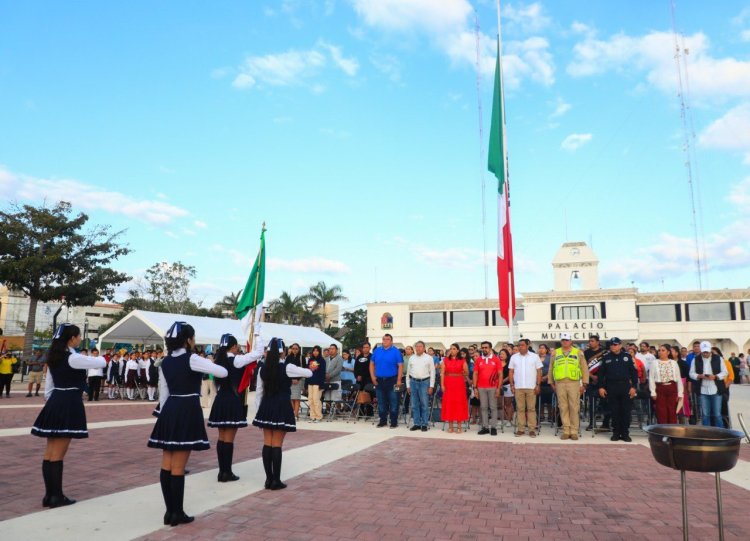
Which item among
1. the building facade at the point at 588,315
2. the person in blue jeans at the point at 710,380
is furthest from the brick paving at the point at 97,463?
the building facade at the point at 588,315

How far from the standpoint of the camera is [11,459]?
693cm

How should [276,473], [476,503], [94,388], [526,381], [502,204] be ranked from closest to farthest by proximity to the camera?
[476,503] < [276,473] < [526,381] < [502,204] < [94,388]

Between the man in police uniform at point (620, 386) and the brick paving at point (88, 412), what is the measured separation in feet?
35.1

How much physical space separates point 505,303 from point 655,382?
3.34 m

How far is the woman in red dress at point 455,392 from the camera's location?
417 inches

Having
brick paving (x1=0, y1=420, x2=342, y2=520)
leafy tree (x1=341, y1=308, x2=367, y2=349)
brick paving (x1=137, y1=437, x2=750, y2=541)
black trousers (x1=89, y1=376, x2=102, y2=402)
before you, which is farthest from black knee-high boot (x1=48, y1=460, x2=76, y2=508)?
leafy tree (x1=341, y1=308, x2=367, y2=349)

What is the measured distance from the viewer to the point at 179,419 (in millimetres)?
4477

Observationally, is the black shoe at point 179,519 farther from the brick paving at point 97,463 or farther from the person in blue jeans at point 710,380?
the person in blue jeans at point 710,380

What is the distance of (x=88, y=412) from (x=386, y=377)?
8.18 metres

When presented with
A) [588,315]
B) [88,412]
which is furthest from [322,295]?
[88,412]

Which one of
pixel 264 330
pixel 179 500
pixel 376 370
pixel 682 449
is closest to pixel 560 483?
pixel 682 449

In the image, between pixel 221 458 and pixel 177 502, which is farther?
pixel 221 458

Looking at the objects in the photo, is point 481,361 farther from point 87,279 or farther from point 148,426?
point 87,279

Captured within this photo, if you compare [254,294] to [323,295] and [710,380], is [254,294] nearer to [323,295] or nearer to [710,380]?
[710,380]
